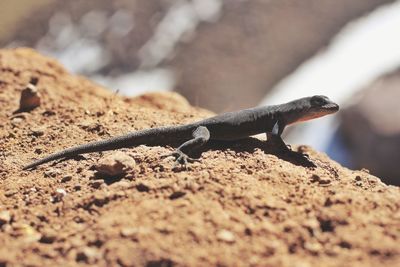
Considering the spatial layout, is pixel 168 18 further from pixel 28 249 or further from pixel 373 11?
pixel 28 249

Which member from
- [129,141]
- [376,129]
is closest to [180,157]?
[129,141]

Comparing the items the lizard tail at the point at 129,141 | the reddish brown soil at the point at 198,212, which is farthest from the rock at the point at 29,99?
the lizard tail at the point at 129,141

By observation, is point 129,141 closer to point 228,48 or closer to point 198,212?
point 198,212

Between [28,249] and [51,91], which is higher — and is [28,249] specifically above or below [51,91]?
below

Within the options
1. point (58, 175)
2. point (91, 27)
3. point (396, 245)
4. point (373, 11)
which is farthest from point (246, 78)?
point (396, 245)

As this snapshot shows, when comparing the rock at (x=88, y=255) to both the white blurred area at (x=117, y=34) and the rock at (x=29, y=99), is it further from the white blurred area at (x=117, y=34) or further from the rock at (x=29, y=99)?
the white blurred area at (x=117, y=34)

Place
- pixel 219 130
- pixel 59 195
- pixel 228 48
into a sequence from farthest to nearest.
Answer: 1. pixel 228 48
2. pixel 219 130
3. pixel 59 195
